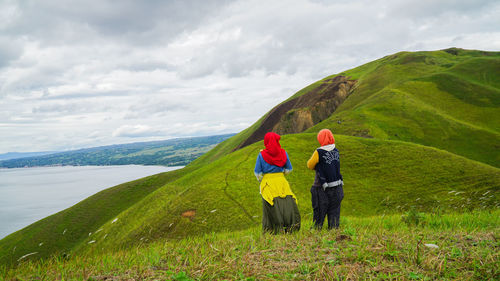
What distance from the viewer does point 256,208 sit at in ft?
71.6

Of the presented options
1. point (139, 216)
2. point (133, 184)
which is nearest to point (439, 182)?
point (139, 216)

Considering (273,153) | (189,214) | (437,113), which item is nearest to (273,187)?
(273,153)

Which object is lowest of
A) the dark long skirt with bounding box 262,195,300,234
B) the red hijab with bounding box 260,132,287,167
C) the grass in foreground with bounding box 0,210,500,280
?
the dark long skirt with bounding box 262,195,300,234

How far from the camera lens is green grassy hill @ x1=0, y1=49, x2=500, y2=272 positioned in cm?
2088

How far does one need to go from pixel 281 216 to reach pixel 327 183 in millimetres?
1807

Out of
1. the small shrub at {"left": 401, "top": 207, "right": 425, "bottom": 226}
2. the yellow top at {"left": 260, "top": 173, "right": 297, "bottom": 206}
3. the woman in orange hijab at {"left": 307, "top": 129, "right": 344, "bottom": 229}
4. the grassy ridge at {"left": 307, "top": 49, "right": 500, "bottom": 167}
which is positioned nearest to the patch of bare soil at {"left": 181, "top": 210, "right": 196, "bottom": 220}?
the yellow top at {"left": 260, "top": 173, "right": 297, "bottom": 206}

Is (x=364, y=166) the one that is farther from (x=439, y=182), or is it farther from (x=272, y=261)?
(x=272, y=261)

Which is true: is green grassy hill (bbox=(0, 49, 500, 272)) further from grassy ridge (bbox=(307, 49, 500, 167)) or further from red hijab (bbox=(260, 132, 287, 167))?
red hijab (bbox=(260, 132, 287, 167))

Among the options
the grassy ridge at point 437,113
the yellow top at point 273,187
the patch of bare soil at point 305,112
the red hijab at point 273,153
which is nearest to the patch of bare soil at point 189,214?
the yellow top at point 273,187

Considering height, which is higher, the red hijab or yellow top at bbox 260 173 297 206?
the red hijab

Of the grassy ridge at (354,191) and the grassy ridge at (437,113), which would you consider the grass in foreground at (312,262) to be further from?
the grassy ridge at (437,113)

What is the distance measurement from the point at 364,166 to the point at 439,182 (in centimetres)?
650

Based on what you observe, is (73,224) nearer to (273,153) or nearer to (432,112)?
(273,153)

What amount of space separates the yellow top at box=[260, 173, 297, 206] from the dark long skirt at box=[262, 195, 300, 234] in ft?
0.43
